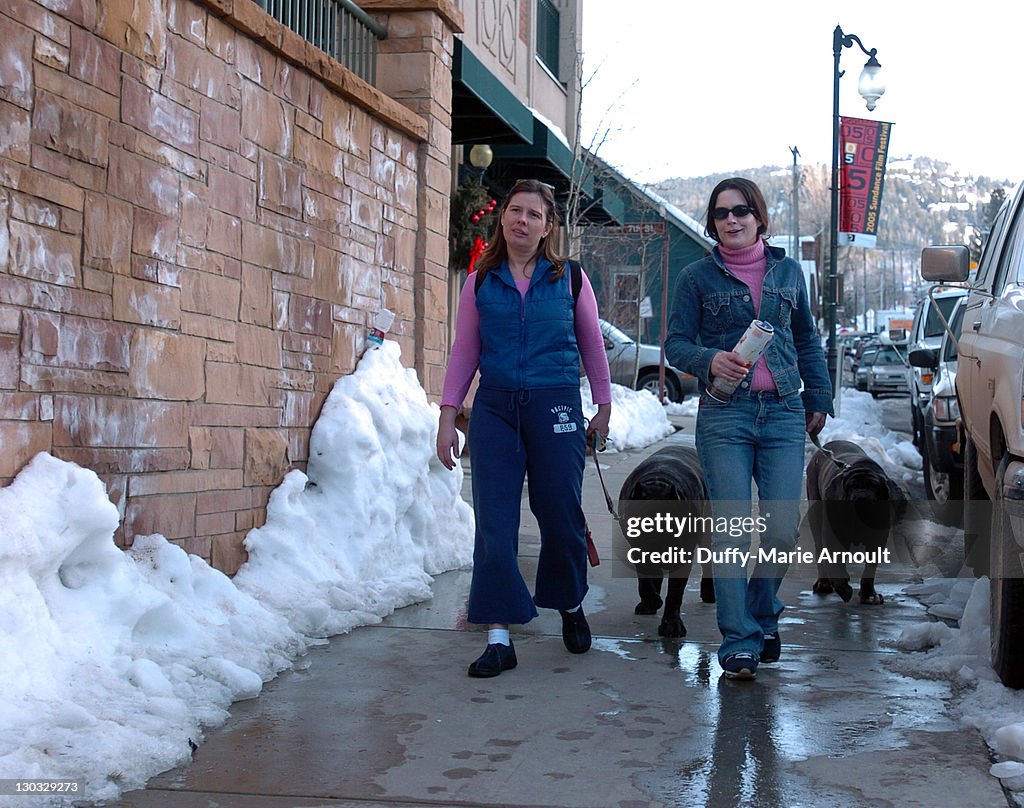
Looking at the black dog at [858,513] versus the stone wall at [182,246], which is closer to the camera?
the stone wall at [182,246]

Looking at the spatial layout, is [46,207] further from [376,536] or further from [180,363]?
[376,536]

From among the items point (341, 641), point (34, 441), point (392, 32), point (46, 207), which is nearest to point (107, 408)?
point (34, 441)

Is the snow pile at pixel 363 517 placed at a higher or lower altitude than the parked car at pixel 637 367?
lower

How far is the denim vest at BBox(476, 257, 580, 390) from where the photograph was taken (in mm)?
5285

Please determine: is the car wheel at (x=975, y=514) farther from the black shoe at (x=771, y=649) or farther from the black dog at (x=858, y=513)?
the black shoe at (x=771, y=649)

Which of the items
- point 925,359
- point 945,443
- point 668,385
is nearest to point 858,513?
point 945,443

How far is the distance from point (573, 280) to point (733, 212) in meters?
0.75

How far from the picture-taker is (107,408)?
4965mm

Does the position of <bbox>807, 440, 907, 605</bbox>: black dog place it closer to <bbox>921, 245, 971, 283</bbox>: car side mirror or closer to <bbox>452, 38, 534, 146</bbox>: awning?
<bbox>921, 245, 971, 283</bbox>: car side mirror

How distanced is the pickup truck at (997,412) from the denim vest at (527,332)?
175 cm

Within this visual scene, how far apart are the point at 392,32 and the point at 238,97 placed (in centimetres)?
275

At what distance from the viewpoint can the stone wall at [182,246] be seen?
454 centimetres

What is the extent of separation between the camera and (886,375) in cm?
3738

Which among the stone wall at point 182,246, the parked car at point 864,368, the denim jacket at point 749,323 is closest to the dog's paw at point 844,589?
the denim jacket at point 749,323
